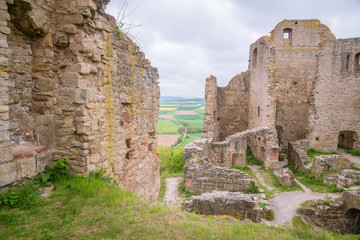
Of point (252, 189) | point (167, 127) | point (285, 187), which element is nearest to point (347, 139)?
point (285, 187)

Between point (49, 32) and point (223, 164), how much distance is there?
12.1 m

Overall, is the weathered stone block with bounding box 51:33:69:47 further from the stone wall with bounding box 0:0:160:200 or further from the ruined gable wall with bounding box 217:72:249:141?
the ruined gable wall with bounding box 217:72:249:141

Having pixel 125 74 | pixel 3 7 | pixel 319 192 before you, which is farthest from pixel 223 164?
pixel 3 7

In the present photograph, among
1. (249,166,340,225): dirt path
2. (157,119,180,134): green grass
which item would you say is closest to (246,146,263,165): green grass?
(249,166,340,225): dirt path

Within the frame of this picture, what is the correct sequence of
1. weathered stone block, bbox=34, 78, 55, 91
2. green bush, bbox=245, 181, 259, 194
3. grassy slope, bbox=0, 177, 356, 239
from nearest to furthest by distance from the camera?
1. grassy slope, bbox=0, 177, 356, 239
2. weathered stone block, bbox=34, 78, 55, 91
3. green bush, bbox=245, 181, 259, 194

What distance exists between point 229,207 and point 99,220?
5998 millimetres

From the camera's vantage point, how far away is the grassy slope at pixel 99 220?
117 inches

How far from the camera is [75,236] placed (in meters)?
2.92

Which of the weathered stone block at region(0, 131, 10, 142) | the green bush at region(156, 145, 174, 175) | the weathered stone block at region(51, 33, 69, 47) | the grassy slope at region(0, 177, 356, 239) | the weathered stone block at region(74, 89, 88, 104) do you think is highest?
the weathered stone block at region(51, 33, 69, 47)

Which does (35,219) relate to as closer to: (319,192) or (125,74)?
(125,74)

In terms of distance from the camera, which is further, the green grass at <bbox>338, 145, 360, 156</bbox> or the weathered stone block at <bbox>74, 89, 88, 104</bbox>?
the green grass at <bbox>338, 145, 360, 156</bbox>

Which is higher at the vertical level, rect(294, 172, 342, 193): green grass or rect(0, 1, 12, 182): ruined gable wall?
rect(0, 1, 12, 182): ruined gable wall

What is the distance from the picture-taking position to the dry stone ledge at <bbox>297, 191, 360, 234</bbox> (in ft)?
29.1

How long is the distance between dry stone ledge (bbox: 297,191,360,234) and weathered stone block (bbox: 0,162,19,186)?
9369 mm
